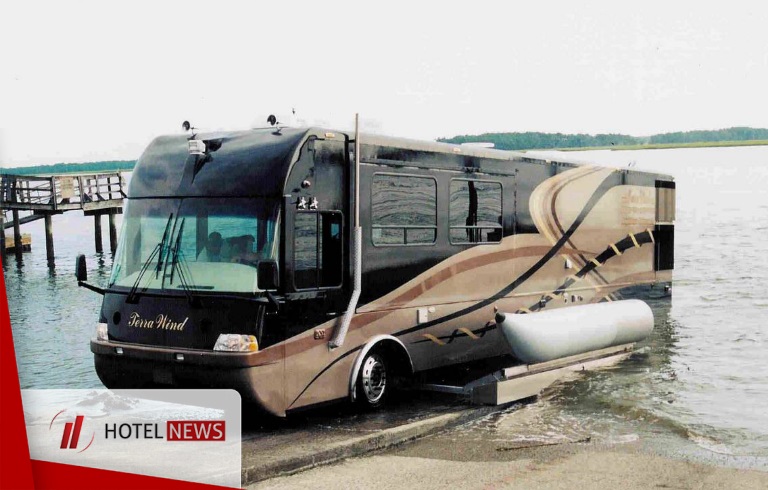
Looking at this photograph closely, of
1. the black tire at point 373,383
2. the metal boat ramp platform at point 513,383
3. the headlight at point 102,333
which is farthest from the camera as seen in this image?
the metal boat ramp platform at point 513,383

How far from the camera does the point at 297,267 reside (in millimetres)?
10305

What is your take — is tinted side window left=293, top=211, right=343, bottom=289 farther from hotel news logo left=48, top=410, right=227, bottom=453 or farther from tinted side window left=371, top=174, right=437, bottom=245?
hotel news logo left=48, top=410, right=227, bottom=453

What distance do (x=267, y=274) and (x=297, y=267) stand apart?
836mm

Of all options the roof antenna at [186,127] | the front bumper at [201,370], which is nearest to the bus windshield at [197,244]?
the front bumper at [201,370]

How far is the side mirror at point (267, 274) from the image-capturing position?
31.1 feet

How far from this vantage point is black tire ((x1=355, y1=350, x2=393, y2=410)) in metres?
11.2

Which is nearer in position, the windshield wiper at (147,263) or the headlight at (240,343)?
the headlight at (240,343)

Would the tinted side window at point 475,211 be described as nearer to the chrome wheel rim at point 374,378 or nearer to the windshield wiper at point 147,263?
the chrome wheel rim at point 374,378

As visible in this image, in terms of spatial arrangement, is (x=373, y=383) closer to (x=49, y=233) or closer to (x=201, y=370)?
(x=201, y=370)

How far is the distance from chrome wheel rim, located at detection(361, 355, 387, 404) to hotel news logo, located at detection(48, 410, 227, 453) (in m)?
1.75

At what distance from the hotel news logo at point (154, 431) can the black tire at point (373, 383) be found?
5.49ft

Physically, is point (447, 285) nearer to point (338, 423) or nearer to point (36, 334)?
point (338, 423)

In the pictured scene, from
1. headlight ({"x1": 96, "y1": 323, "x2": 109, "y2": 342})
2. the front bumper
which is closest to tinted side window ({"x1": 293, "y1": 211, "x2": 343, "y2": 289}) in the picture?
the front bumper

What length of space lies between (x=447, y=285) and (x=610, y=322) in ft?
11.2
